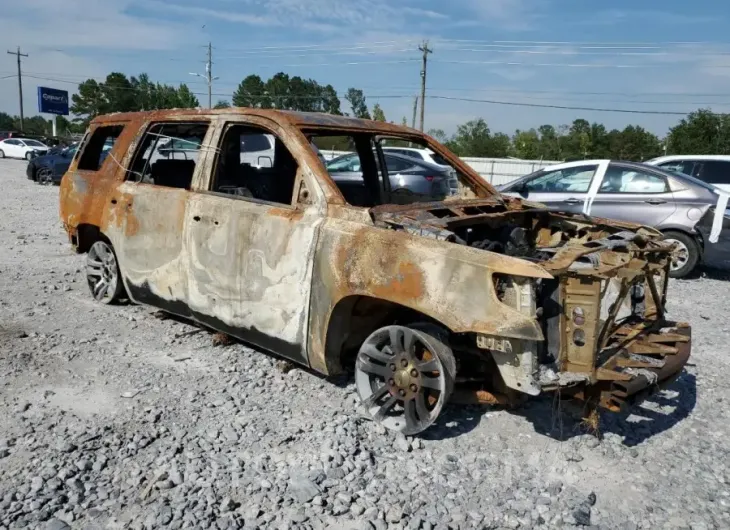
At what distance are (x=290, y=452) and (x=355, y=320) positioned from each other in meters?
0.95

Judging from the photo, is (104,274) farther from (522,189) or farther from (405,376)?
(522,189)

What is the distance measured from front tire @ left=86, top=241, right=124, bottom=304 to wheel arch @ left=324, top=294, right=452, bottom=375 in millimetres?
2620

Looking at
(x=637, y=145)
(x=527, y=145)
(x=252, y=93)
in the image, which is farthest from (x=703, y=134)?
(x=252, y=93)

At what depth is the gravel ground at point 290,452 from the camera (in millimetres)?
2916

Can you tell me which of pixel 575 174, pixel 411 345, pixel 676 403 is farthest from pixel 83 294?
pixel 575 174

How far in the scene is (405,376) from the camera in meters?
3.62

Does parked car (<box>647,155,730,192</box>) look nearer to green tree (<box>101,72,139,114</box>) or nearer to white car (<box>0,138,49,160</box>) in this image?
white car (<box>0,138,49,160</box>)

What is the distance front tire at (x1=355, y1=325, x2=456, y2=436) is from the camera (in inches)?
137

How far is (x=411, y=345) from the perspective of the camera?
11.8 feet

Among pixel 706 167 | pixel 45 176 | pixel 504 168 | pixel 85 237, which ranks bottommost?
pixel 45 176

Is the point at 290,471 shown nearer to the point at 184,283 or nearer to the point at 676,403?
the point at 184,283

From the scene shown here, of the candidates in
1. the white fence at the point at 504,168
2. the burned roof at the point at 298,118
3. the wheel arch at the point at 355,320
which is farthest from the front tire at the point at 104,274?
the white fence at the point at 504,168

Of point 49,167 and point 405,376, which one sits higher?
point 49,167

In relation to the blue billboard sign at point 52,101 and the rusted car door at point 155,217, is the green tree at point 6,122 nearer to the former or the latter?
the blue billboard sign at point 52,101
